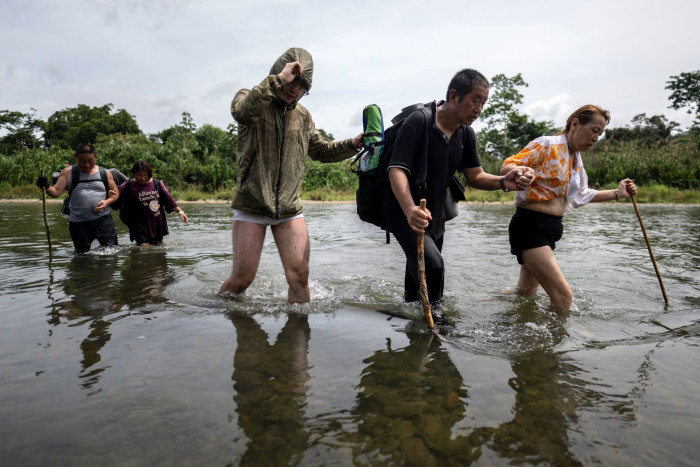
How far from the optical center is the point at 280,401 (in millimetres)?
2455

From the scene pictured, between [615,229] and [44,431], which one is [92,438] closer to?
[44,431]

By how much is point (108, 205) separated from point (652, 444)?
24.2ft

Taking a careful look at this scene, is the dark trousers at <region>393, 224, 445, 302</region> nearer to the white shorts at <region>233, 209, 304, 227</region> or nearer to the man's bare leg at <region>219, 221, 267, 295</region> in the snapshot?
the white shorts at <region>233, 209, 304, 227</region>

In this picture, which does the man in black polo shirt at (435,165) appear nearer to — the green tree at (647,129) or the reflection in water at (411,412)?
the reflection in water at (411,412)

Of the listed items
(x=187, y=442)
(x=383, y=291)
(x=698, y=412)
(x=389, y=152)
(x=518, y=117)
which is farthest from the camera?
(x=518, y=117)

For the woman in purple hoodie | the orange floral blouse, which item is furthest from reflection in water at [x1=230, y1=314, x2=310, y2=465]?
the woman in purple hoodie

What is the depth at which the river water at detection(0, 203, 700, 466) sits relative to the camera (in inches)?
80.7

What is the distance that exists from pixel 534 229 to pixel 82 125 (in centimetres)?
6277

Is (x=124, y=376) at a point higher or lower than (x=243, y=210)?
lower

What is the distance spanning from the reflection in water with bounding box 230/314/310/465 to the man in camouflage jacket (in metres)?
0.58

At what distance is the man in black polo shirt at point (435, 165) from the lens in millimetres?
3430

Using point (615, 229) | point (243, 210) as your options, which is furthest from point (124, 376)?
Answer: point (615, 229)

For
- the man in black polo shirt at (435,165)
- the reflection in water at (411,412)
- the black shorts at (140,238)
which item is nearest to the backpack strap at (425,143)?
the man in black polo shirt at (435,165)

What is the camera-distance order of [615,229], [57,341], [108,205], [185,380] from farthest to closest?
[615,229]
[108,205]
[57,341]
[185,380]
